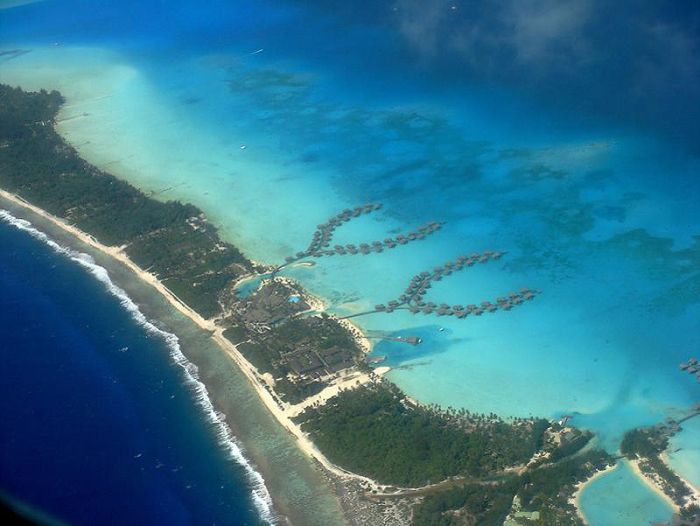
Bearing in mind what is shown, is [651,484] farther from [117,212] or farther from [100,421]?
[117,212]

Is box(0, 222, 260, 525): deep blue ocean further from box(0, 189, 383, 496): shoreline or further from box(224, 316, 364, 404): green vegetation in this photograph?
box(224, 316, 364, 404): green vegetation

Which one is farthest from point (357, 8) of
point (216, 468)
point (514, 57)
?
point (216, 468)

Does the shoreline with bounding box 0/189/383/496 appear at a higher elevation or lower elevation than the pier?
lower

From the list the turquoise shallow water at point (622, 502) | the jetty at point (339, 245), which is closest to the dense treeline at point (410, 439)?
the turquoise shallow water at point (622, 502)

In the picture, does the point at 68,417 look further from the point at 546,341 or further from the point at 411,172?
the point at 411,172

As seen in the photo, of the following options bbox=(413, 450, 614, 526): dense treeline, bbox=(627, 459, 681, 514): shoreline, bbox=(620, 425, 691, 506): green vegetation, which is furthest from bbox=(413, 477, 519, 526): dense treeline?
bbox=(620, 425, 691, 506): green vegetation

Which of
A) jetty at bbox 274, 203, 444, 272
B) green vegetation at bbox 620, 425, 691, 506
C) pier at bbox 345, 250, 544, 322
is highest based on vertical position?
jetty at bbox 274, 203, 444, 272

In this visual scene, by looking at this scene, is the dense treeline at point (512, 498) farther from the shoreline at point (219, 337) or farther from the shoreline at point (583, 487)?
the shoreline at point (219, 337)
